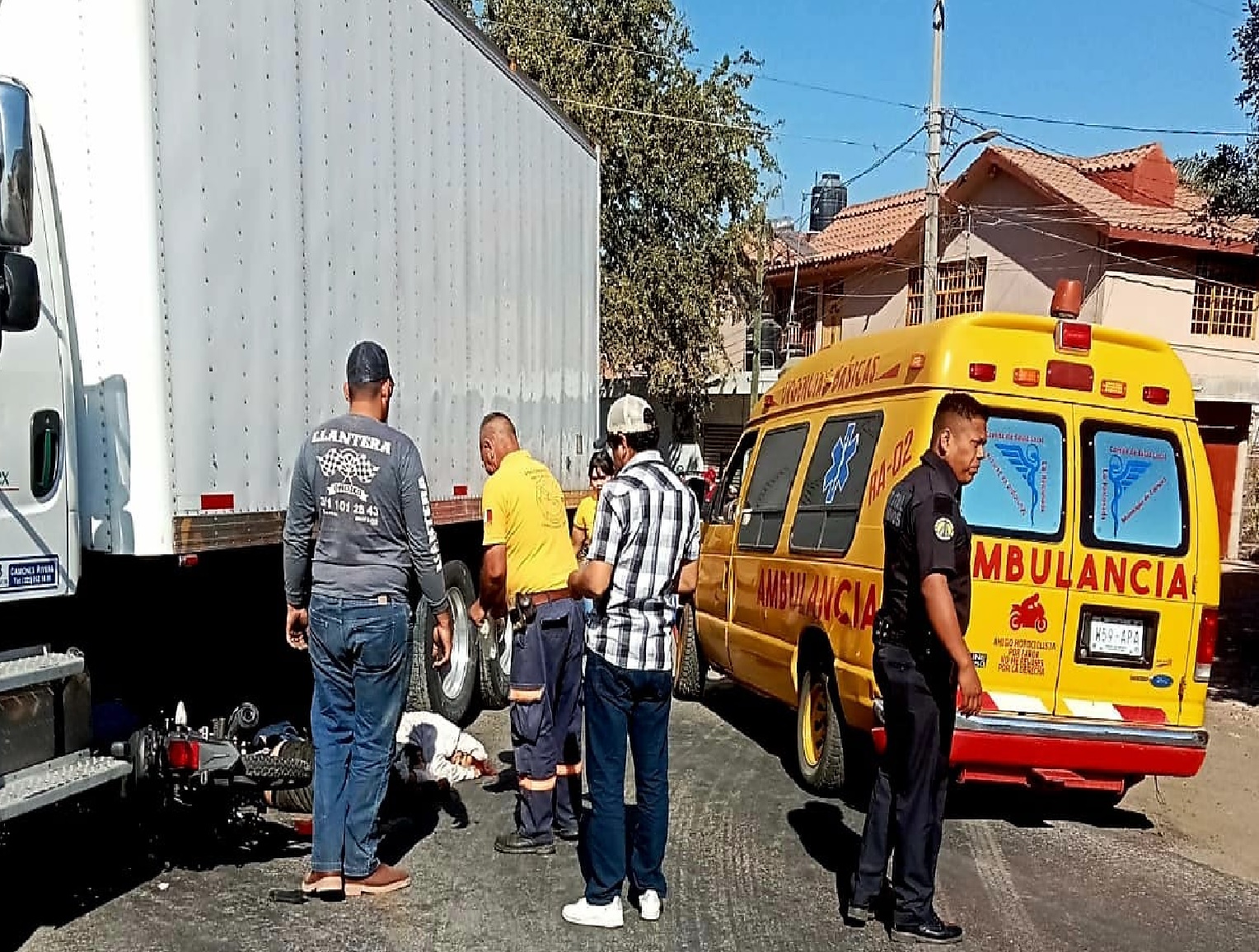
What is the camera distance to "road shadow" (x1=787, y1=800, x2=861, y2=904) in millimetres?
5394

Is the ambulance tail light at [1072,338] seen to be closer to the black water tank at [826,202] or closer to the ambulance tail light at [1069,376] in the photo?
the ambulance tail light at [1069,376]

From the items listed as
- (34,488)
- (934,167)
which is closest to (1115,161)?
(934,167)

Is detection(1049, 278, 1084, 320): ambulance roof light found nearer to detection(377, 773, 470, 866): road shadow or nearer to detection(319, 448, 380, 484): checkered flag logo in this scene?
detection(319, 448, 380, 484): checkered flag logo

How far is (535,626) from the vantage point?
5574mm

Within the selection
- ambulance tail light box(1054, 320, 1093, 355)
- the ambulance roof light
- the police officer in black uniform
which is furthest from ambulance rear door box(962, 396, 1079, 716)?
the police officer in black uniform

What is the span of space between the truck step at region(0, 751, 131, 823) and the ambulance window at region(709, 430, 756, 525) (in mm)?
5118

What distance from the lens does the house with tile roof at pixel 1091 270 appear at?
22.4 metres

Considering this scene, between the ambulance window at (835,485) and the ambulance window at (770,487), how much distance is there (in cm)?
32

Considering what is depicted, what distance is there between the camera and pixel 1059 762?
5.67 m

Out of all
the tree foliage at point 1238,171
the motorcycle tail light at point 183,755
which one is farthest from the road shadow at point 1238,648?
the motorcycle tail light at point 183,755

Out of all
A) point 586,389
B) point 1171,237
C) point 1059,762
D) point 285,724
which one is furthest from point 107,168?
point 1171,237

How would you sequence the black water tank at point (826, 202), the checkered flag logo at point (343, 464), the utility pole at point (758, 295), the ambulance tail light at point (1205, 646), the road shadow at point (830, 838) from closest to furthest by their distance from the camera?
the checkered flag logo at point (343, 464)
the road shadow at point (830, 838)
the ambulance tail light at point (1205, 646)
the utility pole at point (758, 295)
the black water tank at point (826, 202)

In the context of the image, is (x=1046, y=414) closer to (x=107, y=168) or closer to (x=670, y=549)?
(x=670, y=549)

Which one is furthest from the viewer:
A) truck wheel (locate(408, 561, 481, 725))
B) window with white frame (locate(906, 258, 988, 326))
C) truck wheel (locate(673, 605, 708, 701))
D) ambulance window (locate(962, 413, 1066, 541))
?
window with white frame (locate(906, 258, 988, 326))
